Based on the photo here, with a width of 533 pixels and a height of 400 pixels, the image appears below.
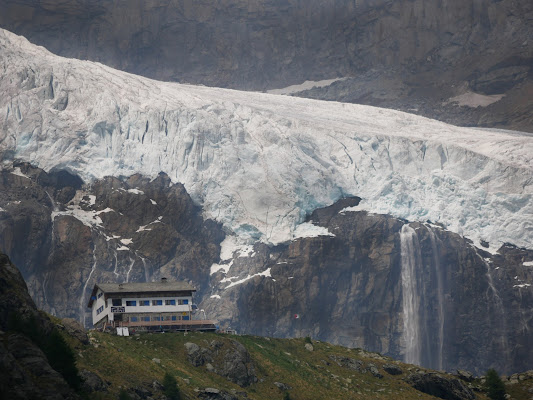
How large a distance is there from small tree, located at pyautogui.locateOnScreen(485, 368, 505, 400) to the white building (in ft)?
111

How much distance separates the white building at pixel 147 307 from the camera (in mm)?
118562

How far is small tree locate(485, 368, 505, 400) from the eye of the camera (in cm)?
12294

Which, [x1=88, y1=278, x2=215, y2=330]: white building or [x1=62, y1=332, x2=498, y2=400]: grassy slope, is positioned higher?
[x1=88, y1=278, x2=215, y2=330]: white building

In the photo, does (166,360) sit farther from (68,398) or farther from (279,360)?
(68,398)

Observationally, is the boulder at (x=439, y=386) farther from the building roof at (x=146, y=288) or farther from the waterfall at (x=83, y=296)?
the waterfall at (x=83, y=296)

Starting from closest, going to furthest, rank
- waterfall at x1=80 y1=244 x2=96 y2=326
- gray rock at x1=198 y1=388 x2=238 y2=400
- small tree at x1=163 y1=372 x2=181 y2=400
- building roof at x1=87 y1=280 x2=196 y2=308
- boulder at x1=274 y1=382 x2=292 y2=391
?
small tree at x1=163 y1=372 x2=181 y2=400, gray rock at x1=198 y1=388 x2=238 y2=400, boulder at x1=274 y1=382 x2=292 y2=391, building roof at x1=87 y1=280 x2=196 y2=308, waterfall at x1=80 y1=244 x2=96 y2=326

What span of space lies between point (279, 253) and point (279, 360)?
81.1 metres

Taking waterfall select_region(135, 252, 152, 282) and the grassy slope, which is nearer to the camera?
the grassy slope

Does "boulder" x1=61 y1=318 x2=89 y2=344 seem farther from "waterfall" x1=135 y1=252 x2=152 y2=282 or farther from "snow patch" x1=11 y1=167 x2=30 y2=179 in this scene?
"snow patch" x1=11 y1=167 x2=30 y2=179

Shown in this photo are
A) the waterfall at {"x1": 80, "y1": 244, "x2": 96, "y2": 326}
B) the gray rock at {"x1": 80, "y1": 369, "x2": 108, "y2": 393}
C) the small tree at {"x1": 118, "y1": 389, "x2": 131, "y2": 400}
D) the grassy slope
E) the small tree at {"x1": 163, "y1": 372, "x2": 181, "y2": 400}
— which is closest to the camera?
the gray rock at {"x1": 80, "y1": 369, "x2": 108, "y2": 393}

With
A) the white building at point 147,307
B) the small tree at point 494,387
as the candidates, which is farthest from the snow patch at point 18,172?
the small tree at point 494,387

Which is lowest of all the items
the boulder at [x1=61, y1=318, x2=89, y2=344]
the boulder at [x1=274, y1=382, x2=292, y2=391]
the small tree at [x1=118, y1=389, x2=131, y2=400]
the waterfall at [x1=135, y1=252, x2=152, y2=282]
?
the small tree at [x1=118, y1=389, x2=131, y2=400]

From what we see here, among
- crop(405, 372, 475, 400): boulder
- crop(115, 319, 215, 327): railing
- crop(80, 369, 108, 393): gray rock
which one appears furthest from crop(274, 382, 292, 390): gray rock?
crop(80, 369, 108, 393): gray rock

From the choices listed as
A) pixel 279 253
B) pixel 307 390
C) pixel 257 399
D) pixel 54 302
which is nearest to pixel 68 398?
pixel 257 399
